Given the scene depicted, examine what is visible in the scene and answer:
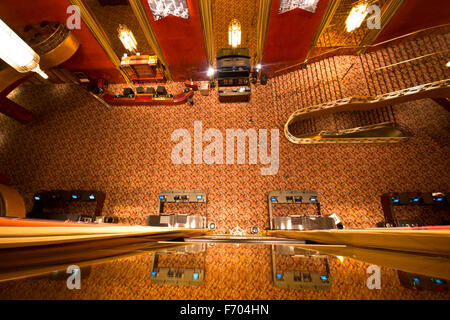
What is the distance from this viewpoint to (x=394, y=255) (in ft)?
5.06

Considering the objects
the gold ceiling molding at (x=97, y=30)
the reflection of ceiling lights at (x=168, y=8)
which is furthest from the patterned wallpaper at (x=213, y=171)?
the reflection of ceiling lights at (x=168, y=8)

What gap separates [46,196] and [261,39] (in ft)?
31.1

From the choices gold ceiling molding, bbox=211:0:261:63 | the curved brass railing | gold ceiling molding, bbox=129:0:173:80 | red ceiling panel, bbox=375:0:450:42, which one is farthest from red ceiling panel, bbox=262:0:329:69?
gold ceiling molding, bbox=129:0:173:80

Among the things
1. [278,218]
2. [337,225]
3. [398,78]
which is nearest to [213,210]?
[278,218]

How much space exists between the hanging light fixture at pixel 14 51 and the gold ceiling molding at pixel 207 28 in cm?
468

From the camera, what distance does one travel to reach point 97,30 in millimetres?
6895

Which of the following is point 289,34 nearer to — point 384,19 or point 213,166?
point 384,19

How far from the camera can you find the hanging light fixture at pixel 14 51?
11.3 ft

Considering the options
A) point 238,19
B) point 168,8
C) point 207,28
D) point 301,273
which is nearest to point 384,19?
point 238,19

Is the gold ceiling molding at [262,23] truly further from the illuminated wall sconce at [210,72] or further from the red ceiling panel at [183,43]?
the red ceiling panel at [183,43]

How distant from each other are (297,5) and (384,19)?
10.8 feet

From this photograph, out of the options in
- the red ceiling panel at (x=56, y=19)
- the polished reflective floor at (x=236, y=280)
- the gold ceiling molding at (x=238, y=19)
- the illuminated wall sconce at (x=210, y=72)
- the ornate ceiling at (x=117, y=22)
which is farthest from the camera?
the ornate ceiling at (x=117, y=22)

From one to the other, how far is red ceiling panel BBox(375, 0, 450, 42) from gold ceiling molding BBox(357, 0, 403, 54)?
14 centimetres
